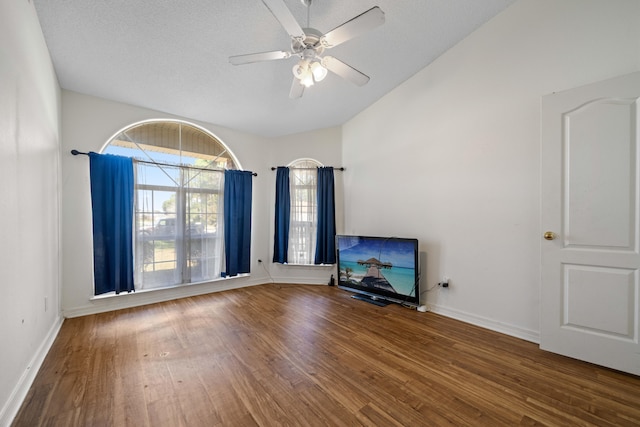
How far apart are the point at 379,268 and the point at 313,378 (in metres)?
1.84

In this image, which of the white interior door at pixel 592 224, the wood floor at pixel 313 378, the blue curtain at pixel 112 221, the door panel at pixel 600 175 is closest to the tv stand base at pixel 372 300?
the wood floor at pixel 313 378

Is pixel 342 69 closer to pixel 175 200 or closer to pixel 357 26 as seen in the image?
pixel 357 26

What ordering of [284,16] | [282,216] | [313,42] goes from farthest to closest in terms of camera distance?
[282,216], [313,42], [284,16]

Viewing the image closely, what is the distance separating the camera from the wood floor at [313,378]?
1.39m

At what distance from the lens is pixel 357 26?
1595 millimetres

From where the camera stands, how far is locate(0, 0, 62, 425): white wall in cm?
135

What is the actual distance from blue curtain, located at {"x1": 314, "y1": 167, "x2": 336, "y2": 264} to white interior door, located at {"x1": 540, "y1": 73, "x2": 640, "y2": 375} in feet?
8.77

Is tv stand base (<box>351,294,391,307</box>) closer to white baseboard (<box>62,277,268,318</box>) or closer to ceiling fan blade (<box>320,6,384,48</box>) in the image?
white baseboard (<box>62,277,268,318</box>)

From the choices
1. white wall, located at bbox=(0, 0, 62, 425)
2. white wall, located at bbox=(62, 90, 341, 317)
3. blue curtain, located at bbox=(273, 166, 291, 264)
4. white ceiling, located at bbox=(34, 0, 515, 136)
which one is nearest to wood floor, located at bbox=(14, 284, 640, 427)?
white wall, located at bbox=(0, 0, 62, 425)

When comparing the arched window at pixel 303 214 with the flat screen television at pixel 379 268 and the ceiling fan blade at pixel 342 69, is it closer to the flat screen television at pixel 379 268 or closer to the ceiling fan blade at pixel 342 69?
the flat screen television at pixel 379 268

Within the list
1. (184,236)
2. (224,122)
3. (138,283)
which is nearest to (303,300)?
(184,236)

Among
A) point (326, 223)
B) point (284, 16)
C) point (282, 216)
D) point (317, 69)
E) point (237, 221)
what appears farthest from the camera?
point (282, 216)

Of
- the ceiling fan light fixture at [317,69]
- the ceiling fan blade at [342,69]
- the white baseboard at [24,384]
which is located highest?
the ceiling fan blade at [342,69]

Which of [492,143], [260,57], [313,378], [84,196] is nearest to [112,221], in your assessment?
[84,196]
